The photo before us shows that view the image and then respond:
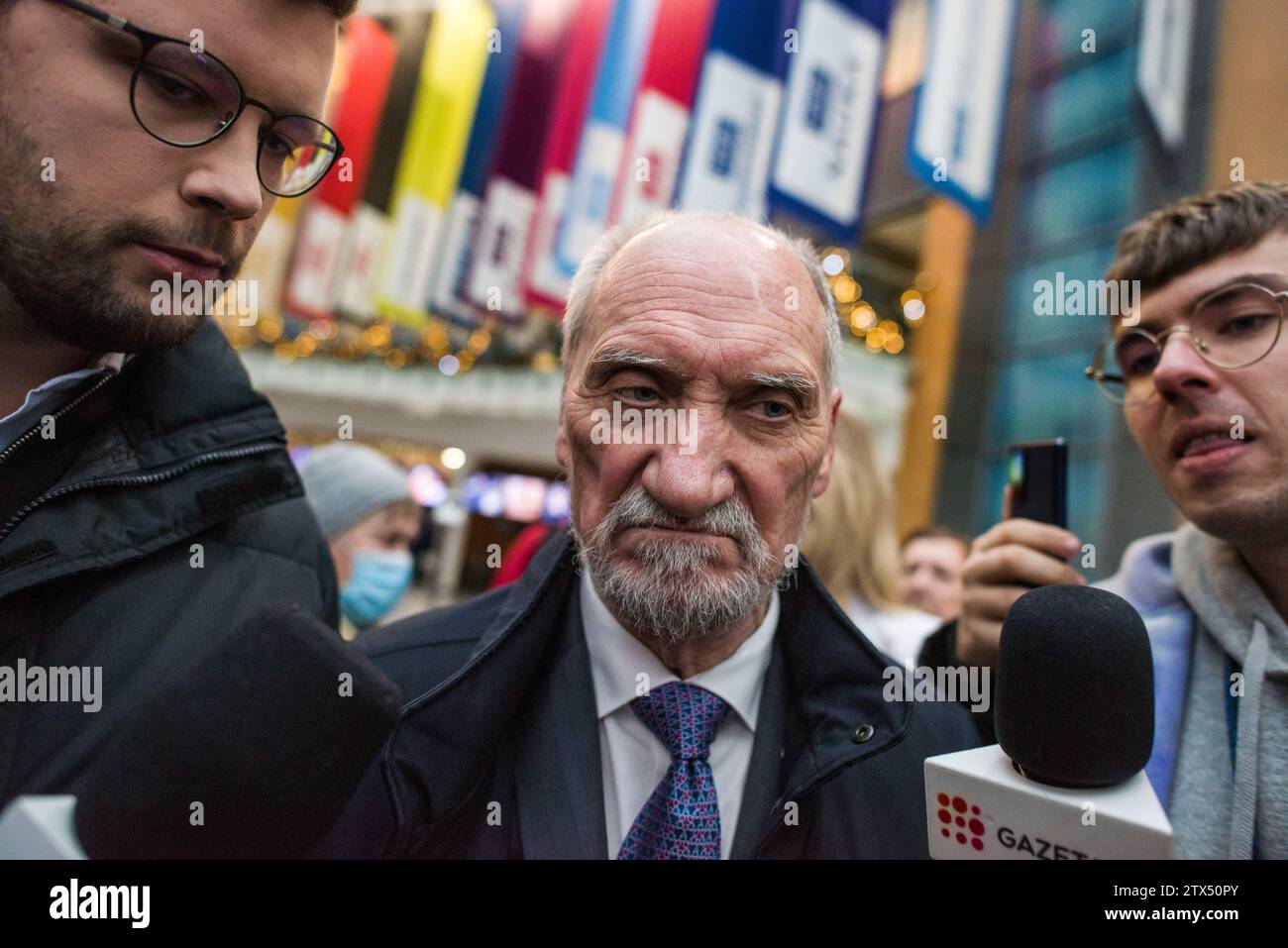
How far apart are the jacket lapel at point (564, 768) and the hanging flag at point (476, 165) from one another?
9124 millimetres

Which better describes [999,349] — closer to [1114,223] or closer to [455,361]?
[1114,223]

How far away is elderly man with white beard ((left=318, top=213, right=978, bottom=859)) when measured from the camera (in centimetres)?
124

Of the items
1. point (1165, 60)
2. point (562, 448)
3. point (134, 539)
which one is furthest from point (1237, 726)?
point (1165, 60)

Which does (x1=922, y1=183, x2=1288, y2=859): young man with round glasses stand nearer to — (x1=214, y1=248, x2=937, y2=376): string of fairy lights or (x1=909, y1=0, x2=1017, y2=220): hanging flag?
(x1=909, y1=0, x2=1017, y2=220): hanging flag

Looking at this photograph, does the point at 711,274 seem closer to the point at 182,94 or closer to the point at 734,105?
the point at 182,94

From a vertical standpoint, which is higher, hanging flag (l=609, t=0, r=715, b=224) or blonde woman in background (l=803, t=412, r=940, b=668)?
hanging flag (l=609, t=0, r=715, b=224)

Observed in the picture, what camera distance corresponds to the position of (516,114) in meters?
8.98

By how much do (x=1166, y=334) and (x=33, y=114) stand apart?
6.10 ft

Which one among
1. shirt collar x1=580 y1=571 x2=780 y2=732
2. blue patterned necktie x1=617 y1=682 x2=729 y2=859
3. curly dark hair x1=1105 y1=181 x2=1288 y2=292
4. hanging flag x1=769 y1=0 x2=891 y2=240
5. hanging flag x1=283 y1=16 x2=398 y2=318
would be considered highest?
hanging flag x1=283 y1=16 x2=398 y2=318

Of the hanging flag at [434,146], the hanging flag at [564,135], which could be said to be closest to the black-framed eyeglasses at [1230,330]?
the hanging flag at [564,135]

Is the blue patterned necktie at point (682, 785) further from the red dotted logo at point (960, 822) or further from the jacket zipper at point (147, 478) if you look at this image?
the jacket zipper at point (147, 478)

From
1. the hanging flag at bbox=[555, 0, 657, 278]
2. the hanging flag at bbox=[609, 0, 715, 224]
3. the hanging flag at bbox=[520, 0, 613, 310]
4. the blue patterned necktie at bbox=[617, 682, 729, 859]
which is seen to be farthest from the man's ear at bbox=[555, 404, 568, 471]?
the hanging flag at bbox=[520, 0, 613, 310]

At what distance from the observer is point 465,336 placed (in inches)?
651
